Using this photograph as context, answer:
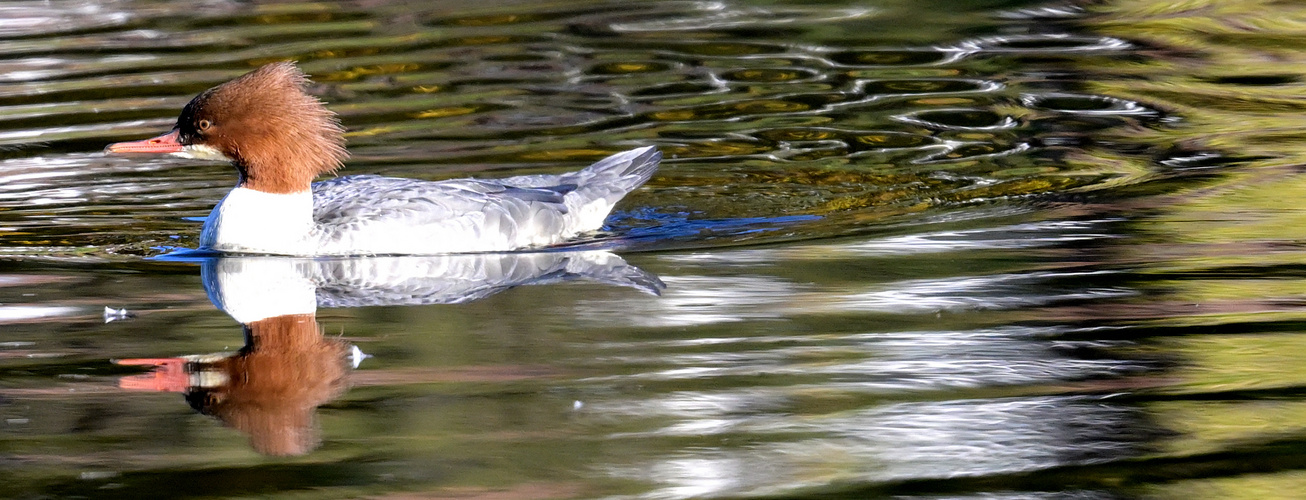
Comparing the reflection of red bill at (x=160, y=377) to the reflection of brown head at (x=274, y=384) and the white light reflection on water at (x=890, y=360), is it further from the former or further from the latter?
the white light reflection on water at (x=890, y=360)

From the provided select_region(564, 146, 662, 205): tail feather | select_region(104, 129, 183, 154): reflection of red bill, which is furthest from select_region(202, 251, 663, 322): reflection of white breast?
select_region(564, 146, 662, 205): tail feather

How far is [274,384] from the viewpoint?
15.9 ft

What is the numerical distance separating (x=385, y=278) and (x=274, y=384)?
1.73 m

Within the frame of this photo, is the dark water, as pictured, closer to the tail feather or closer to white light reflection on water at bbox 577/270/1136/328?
white light reflection on water at bbox 577/270/1136/328

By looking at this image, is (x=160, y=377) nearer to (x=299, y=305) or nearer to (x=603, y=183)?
(x=299, y=305)

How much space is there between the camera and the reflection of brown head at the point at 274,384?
4.38m

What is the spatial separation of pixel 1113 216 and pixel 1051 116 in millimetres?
3026

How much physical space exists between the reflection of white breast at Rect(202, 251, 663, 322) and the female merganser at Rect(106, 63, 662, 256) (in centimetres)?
9

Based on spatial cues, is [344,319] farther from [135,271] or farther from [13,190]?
[13,190]

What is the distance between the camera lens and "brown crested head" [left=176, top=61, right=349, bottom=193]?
711 cm

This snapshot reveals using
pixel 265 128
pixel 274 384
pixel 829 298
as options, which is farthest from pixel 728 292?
pixel 265 128

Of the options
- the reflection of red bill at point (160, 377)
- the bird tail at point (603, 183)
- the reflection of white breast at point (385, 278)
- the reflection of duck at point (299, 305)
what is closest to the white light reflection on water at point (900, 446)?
the reflection of duck at point (299, 305)

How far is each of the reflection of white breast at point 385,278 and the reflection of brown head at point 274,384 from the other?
47 centimetres

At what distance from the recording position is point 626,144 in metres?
10.0
